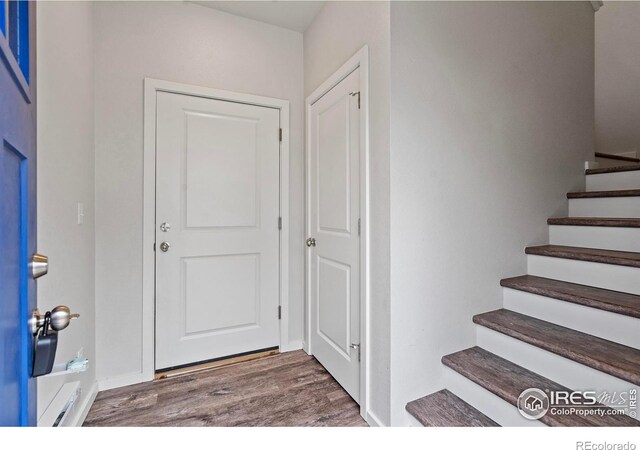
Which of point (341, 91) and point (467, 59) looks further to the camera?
point (341, 91)

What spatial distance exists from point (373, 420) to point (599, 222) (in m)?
1.74

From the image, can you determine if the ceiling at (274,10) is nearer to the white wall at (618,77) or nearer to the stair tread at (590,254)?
the stair tread at (590,254)

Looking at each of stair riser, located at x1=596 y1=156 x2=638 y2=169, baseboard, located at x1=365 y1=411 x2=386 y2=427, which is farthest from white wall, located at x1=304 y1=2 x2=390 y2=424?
stair riser, located at x1=596 y1=156 x2=638 y2=169

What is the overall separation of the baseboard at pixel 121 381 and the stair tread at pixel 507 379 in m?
1.93

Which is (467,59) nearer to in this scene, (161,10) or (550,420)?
(550,420)

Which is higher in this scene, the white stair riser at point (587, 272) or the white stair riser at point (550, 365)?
the white stair riser at point (587, 272)

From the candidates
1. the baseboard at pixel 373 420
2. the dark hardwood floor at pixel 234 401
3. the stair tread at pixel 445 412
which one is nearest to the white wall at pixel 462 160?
the stair tread at pixel 445 412

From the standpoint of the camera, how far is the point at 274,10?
7.30ft

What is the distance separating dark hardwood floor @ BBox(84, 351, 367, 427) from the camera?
5.42 ft

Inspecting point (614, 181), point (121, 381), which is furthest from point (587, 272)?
point (121, 381)

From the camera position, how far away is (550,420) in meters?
1.15

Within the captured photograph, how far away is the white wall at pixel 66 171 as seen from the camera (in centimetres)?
120
